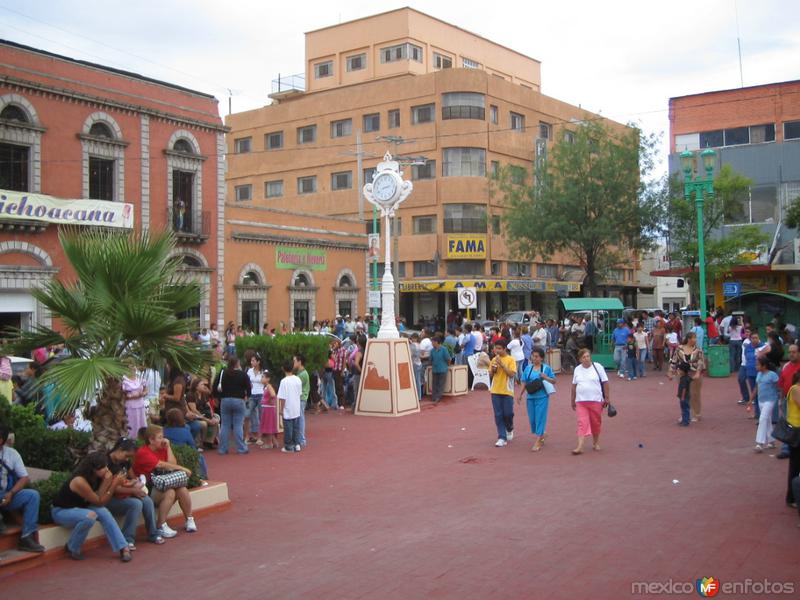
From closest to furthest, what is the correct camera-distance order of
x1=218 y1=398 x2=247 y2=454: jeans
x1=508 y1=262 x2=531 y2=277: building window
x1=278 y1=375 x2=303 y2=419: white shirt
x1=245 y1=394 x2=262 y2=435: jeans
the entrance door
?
x1=278 y1=375 x2=303 y2=419: white shirt, x1=218 y1=398 x2=247 y2=454: jeans, x1=245 y1=394 x2=262 y2=435: jeans, the entrance door, x1=508 y1=262 x2=531 y2=277: building window

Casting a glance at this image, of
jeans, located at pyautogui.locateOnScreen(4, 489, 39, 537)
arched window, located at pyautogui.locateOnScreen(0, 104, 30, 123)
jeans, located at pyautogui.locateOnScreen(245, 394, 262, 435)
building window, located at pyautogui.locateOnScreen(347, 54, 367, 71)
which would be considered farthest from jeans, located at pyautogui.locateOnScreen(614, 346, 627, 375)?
building window, located at pyautogui.locateOnScreen(347, 54, 367, 71)

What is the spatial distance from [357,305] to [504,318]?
7.12 metres

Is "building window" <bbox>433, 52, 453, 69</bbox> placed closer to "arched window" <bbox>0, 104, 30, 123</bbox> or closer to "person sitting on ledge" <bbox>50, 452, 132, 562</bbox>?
"arched window" <bbox>0, 104, 30, 123</bbox>

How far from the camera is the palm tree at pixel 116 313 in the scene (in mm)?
8430

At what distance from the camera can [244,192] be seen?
176ft

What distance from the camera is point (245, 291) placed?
108 feet

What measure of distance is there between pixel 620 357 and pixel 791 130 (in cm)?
2312

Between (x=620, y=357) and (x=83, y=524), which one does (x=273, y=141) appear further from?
(x=83, y=524)

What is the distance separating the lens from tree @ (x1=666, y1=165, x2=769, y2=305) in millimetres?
33375

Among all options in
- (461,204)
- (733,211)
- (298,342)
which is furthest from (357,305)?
(298,342)

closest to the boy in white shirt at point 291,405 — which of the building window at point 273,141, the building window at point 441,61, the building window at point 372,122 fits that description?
the building window at point 372,122

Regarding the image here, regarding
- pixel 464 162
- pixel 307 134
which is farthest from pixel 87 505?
pixel 307 134

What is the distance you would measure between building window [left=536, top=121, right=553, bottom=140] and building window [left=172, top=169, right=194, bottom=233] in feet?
84.3

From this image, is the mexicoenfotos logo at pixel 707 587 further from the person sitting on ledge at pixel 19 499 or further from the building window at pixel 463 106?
the building window at pixel 463 106
